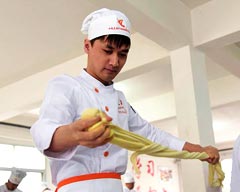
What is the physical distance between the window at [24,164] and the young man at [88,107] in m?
5.15

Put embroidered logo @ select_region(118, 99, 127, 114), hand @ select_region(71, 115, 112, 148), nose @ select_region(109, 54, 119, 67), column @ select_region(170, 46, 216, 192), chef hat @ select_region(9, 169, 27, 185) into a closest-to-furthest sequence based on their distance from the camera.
Result: hand @ select_region(71, 115, 112, 148), nose @ select_region(109, 54, 119, 67), embroidered logo @ select_region(118, 99, 127, 114), column @ select_region(170, 46, 216, 192), chef hat @ select_region(9, 169, 27, 185)

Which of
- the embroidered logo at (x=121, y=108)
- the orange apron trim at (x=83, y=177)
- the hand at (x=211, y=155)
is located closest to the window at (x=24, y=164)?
the hand at (x=211, y=155)

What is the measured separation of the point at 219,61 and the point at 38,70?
6.49 ft

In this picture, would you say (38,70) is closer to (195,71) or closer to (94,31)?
(195,71)

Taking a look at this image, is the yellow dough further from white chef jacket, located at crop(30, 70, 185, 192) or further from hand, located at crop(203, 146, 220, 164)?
hand, located at crop(203, 146, 220, 164)

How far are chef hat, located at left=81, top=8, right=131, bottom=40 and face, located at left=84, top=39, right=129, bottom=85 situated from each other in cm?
3

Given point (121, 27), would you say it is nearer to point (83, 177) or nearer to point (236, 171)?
point (83, 177)

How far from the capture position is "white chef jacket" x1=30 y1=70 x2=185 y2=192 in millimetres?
971

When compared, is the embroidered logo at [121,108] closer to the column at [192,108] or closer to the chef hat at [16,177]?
the column at [192,108]

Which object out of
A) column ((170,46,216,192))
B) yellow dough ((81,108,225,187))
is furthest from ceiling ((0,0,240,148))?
yellow dough ((81,108,225,187))

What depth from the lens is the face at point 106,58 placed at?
44.2 inches

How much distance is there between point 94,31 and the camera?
117cm

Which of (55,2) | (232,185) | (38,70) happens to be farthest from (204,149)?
(38,70)

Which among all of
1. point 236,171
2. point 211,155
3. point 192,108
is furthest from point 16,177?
point 211,155
